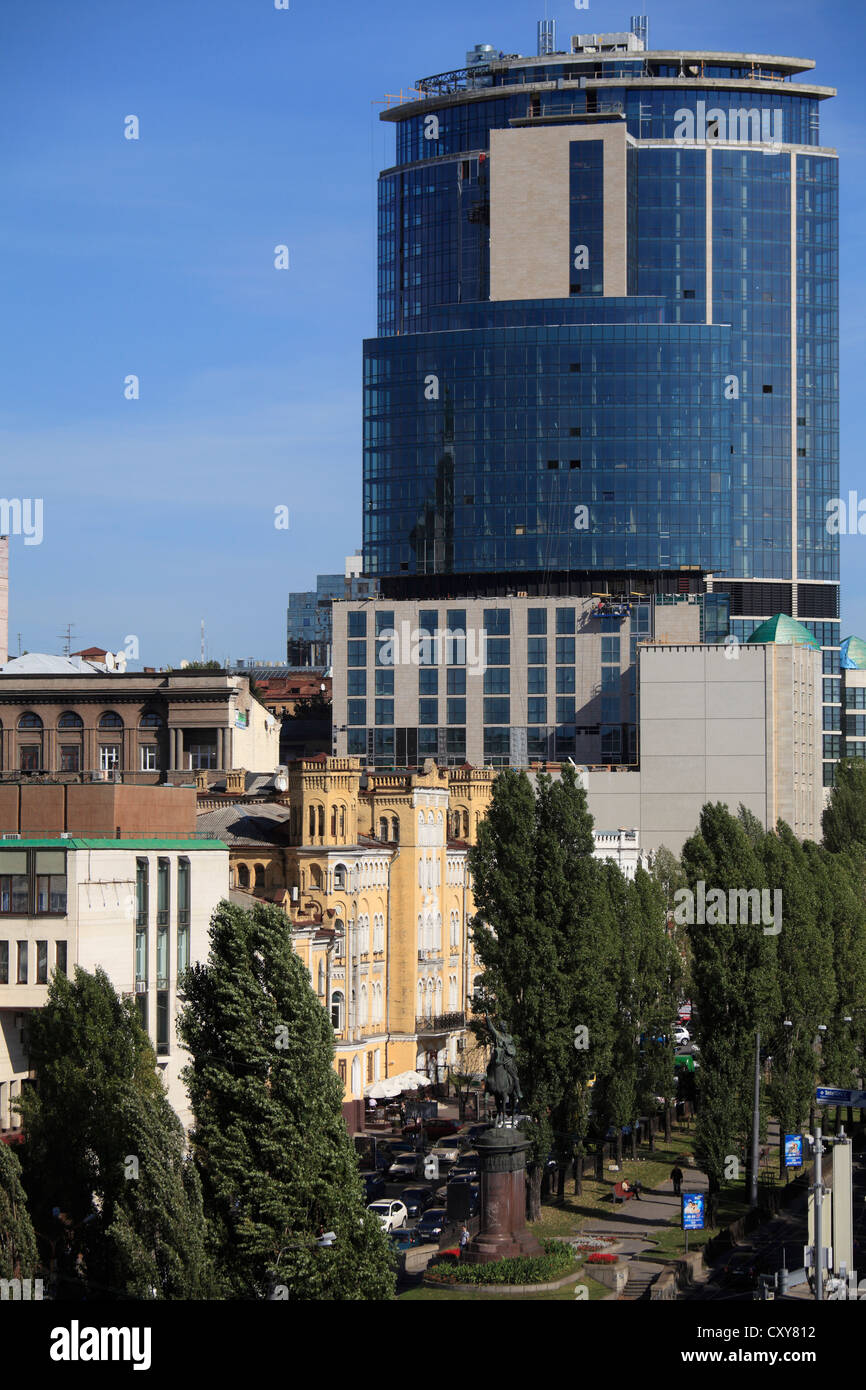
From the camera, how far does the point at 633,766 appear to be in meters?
190

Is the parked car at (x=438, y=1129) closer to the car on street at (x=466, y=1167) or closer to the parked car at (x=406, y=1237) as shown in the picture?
the car on street at (x=466, y=1167)

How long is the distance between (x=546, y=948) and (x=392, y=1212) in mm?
11196

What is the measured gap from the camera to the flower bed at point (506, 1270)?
57250 mm

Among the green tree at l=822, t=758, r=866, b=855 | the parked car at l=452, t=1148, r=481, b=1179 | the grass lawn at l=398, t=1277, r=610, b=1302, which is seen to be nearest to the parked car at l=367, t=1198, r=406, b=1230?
the parked car at l=452, t=1148, r=481, b=1179

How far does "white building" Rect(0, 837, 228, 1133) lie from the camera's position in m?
62.6

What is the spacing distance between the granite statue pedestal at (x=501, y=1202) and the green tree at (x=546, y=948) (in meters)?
8.83

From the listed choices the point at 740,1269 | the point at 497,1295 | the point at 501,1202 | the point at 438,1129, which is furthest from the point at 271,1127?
the point at 438,1129

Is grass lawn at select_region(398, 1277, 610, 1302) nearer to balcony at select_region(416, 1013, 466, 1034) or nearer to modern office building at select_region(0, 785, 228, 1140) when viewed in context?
modern office building at select_region(0, 785, 228, 1140)

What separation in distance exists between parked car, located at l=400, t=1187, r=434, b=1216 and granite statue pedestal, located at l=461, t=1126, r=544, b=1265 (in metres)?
9.51

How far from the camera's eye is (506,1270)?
57.7 m

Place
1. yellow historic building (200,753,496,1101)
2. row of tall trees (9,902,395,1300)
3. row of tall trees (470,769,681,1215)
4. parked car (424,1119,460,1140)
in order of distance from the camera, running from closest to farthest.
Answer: row of tall trees (9,902,395,1300)
row of tall trees (470,769,681,1215)
parked car (424,1119,460,1140)
yellow historic building (200,753,496,1101)
